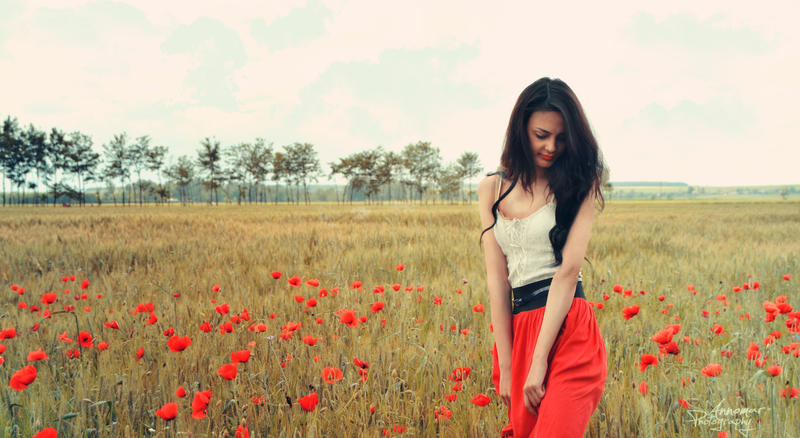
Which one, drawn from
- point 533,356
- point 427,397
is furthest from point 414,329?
point 533,356

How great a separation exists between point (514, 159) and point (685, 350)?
6.81ft

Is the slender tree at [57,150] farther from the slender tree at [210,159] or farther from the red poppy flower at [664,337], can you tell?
the red poppy flower at [664,337]

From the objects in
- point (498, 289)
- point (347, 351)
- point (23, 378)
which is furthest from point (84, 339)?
point (498, 289)

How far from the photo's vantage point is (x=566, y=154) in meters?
1.58

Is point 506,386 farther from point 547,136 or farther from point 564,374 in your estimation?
point 547,136

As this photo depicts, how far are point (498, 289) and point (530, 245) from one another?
23cm

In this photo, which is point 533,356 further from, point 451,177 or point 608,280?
point 451,177

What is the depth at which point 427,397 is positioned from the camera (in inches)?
85.4

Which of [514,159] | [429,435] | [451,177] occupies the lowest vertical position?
[429,435]

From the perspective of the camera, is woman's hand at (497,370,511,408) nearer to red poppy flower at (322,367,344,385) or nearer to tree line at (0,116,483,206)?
red poppy flower at (322,367,344,385)

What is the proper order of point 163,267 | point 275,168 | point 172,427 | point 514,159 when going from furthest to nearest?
point 275,168, point 163,267, point 172,427, point 514,159

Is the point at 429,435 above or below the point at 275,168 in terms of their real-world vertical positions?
below

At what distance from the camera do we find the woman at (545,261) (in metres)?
1.40

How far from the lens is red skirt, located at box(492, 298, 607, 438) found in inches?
52.3
